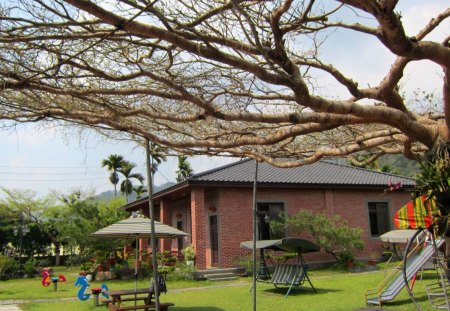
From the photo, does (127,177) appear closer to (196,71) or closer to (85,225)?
(85,225)

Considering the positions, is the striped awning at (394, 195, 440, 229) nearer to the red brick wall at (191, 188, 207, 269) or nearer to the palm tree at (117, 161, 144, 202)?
the red brick wall at (191, 188, 207, 269)

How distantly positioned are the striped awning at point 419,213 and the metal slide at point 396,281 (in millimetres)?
5011

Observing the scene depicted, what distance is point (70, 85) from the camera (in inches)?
274

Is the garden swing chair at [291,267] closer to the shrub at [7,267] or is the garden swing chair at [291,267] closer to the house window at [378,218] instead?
the house window at [378,218]

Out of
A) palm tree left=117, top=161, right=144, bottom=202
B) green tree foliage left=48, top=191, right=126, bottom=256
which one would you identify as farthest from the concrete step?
palm tree left=117, top=161, right=144, bottom=202

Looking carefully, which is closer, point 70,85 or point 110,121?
point 70,85

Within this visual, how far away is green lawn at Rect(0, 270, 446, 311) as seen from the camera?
11.3m

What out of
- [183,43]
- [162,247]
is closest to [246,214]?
[162,247]

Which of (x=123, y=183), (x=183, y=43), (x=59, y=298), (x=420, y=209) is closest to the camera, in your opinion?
(x=183, y=43)

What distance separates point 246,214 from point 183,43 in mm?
16594

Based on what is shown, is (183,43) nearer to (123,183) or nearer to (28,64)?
(28,64)

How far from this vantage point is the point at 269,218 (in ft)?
69.4

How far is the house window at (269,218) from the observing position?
21.4 metres

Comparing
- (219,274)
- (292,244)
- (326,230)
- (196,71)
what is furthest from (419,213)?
(326,230)
